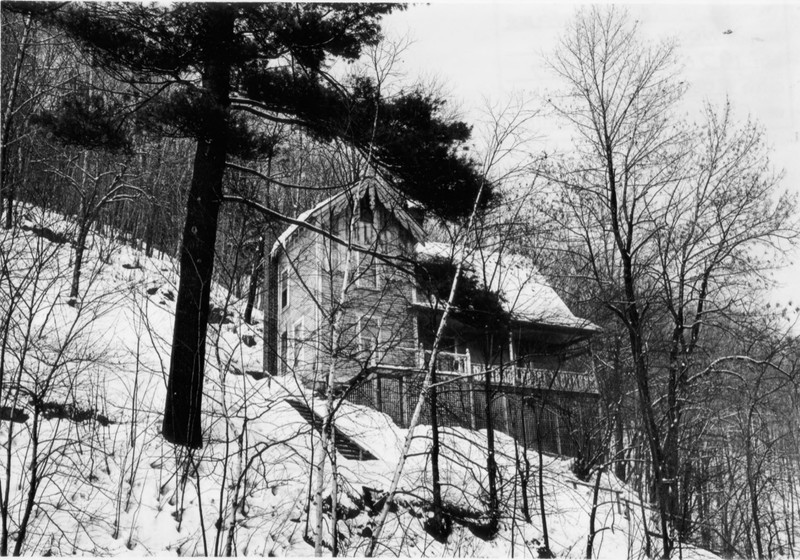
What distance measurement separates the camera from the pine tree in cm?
1159

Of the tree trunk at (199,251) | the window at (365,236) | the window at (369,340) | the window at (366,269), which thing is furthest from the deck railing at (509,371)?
the tree trunk at (199,251)

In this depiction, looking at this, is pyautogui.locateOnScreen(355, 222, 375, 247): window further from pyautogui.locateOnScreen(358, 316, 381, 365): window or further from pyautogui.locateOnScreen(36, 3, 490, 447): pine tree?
pyautogui.locateOnScreen(358, 316, 381, 365): window

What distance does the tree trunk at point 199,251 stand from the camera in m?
11.6

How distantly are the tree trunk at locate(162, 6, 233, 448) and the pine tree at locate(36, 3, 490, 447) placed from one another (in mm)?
20

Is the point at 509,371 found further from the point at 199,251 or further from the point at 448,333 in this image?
the point at 199,251

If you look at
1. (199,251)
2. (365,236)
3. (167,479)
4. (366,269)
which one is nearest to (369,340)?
(366,269)

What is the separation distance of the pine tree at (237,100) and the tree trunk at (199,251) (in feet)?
0.07

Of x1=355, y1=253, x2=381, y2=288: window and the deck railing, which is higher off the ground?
x1=355, y1=253, x2=381, y2=288: window

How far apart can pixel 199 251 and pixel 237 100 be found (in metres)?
2.96

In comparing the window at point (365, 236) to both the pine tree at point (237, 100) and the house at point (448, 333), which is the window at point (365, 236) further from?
the pine tree at point (237, 100)

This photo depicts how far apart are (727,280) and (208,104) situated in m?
13.2

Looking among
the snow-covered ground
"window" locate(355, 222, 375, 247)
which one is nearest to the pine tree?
the snow-covered ground

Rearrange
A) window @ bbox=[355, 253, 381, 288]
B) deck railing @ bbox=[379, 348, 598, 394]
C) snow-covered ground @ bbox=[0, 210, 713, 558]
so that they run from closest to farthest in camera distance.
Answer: snow-covered ground @ bbox=[0, 210, 713, 558] < window @ bbox=[355, 253, 381, 288] < deck railing @ bbox=[379, 348, 598, 394]

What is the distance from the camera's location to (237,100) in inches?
508
